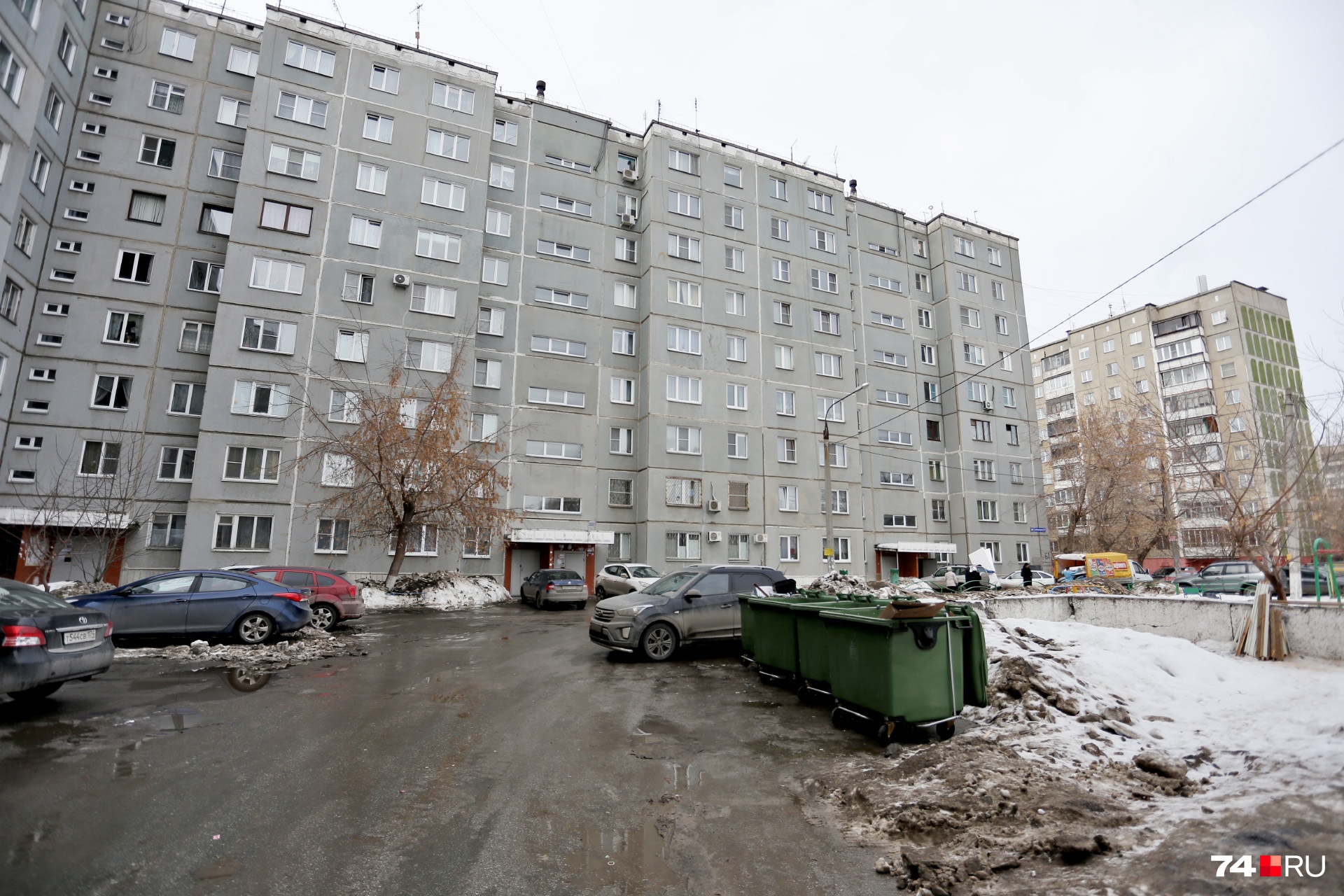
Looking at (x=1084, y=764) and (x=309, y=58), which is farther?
(x=309, y=58)

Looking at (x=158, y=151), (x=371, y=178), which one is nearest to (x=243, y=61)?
(x=158, y=151)

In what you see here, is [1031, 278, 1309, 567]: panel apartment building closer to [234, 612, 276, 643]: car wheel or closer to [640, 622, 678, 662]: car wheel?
[640, 622, 678, 662]: car wheel

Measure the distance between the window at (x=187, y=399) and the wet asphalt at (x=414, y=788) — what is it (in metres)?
20.9

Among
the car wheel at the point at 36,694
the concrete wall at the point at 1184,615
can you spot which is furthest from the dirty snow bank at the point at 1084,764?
the car wheel at the point at 36,694

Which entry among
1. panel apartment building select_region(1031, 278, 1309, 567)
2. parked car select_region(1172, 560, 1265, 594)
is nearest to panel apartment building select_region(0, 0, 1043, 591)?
parked car select_region(1172, 560, 1265, 594)

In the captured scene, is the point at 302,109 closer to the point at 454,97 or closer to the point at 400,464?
the point at 454,97

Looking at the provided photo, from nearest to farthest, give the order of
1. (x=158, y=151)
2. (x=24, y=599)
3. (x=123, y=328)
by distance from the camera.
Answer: (x=24, y=599), (x=123, y=328), (x=158, y=151)

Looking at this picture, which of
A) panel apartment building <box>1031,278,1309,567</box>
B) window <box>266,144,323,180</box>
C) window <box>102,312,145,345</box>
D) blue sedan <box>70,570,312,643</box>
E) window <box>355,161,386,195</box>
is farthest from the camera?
panel apartment building <box>1031,278,1309,567</box>

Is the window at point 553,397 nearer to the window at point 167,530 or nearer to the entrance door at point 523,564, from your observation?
the entrance door at point 523,564

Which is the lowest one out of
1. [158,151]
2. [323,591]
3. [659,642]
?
[659,642]

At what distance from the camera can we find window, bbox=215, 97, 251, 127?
29.1 meters

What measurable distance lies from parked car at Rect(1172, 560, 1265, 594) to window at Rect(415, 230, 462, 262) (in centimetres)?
3416

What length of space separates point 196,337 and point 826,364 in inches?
1214

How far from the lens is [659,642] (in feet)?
39.6
